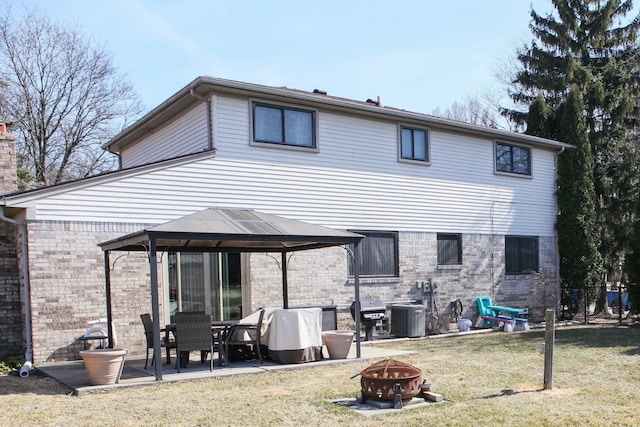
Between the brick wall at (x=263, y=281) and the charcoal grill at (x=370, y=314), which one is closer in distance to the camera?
the brick wall at (x=263, y=281)

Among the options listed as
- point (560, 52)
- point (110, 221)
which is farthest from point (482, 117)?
point (110, 221)

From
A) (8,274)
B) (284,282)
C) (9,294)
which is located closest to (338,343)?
(284,282)

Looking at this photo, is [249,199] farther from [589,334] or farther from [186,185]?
[589,334]

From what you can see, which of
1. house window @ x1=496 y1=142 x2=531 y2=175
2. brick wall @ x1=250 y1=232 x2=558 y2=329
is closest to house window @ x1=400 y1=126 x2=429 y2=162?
brick wall @ x1=250 y1=232 x2=558 y2=329

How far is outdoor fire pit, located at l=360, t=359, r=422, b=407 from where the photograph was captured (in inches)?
279

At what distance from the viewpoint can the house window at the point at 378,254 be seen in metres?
14.7

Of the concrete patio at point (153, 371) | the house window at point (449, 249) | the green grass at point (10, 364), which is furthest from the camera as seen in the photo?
the house window at point (449, 249)

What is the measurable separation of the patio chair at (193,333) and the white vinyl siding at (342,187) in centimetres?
310

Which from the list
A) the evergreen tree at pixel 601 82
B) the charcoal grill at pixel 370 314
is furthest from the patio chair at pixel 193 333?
the evergreen tree at pixel 601 82

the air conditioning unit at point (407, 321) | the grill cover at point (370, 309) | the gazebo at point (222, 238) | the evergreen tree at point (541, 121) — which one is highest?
the evergreen tree at point (541, 121)

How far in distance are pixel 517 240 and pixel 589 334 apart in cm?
485

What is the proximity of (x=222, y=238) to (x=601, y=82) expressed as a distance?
18.2 meters

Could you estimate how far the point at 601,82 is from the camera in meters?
22.0

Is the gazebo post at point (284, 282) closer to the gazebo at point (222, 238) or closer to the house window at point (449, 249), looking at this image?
the gazebo at point (222, 238)
